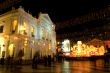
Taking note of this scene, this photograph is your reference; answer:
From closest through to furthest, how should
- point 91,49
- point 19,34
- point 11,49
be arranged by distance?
point 19,34, point 11,49, point 91,49

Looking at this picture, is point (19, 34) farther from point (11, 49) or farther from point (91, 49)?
point (91, 49)

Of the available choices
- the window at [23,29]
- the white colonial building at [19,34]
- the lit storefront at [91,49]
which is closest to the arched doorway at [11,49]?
the white colonial building at [19,34]

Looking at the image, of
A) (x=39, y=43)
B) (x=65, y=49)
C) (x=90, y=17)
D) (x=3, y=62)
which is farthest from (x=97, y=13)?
(x=65, y=49)

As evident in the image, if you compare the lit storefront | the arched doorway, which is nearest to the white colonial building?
the arched doorway

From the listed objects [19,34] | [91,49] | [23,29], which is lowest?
[91,49]

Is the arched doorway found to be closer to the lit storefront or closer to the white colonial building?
the white colonial building

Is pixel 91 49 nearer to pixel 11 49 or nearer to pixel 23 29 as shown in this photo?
pixel 23 29

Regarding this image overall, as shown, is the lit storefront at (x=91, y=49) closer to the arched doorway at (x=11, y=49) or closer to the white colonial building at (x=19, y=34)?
the white colonial building at (x=19, y=34)

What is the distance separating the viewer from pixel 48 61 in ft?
95.6

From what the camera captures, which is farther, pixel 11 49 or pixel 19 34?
pixel 11 49

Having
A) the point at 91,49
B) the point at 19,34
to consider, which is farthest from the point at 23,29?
the point at 91,49

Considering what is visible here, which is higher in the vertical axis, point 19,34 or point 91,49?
point 19,34

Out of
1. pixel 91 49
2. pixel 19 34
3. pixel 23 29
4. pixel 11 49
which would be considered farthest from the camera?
pixel 91 49

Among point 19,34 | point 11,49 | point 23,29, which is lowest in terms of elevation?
point 11,49
